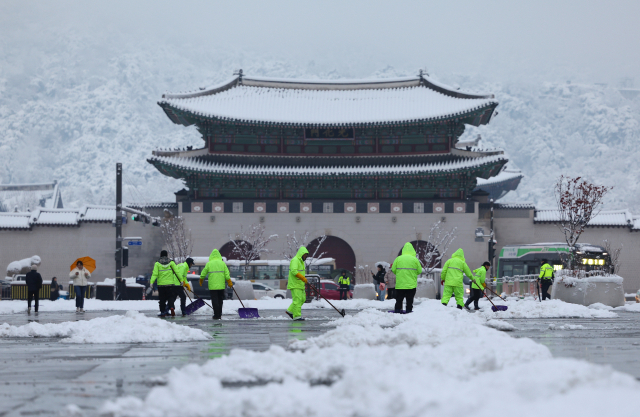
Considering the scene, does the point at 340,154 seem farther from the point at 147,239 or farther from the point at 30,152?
the point at 30,152

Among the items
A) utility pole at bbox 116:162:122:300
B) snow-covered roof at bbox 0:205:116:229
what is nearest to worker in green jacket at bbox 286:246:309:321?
utility pole at bbox 116:162:122:300

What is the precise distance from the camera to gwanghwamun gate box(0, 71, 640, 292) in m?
39.9

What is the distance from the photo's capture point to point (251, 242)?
39.2 metres

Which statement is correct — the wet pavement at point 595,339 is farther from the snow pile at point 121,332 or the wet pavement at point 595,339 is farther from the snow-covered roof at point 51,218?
the snow-covered roof at point 51,218

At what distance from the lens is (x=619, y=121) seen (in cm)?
14562

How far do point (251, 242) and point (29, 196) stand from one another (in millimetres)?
53489

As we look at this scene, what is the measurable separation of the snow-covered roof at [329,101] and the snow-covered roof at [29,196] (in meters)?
45.2

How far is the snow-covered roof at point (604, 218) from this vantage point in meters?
39.9

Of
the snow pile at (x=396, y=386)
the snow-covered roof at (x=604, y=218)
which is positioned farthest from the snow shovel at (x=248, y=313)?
the snow-covered roof at (x=604, y=218)

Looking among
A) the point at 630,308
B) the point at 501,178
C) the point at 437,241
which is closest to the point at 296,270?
the point at 630,308

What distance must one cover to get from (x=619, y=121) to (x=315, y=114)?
399ft

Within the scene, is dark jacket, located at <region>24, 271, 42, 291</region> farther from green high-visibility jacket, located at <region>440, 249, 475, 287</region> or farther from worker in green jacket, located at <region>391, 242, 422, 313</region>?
green high-visibility jacket, located at <region>440, 249, 475, 287</region>

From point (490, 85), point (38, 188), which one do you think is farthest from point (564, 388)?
point (490, 85)

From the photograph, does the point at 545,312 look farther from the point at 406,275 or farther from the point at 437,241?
the point at 437,241
